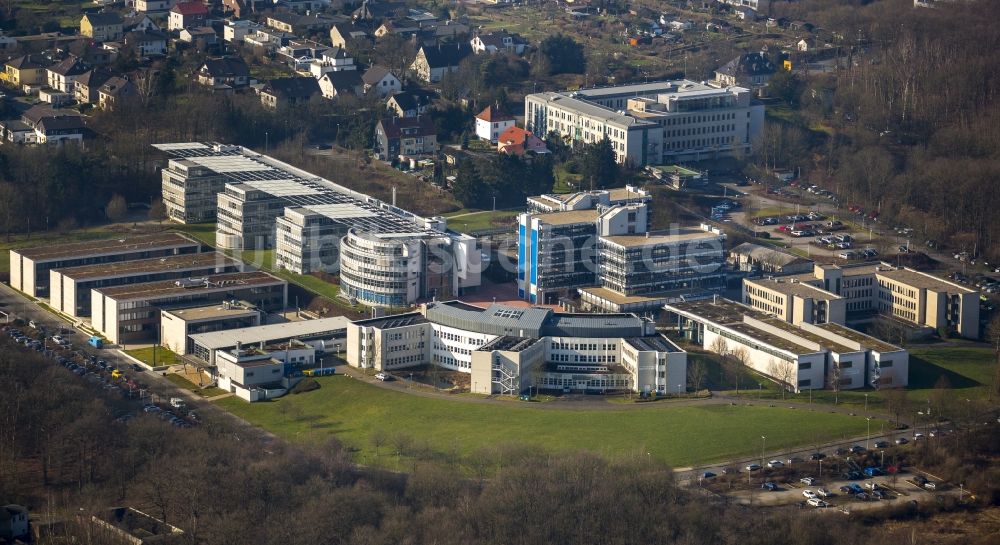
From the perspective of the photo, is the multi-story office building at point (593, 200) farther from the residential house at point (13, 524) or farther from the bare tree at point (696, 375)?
the residential house at point (13, 524)

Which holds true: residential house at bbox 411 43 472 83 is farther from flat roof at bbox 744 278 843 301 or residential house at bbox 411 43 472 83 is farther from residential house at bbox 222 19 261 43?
flat roof at bbox 744 278 843 301

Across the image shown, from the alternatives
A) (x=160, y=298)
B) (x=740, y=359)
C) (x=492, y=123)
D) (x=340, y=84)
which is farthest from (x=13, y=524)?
(x=340, y=84)

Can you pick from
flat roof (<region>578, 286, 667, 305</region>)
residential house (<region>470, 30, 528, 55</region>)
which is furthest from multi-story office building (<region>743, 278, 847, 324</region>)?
residential house (<region>470, 30, 528, 55</region>)

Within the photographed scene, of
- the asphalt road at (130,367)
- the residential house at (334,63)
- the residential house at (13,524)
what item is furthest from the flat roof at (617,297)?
the residential house at (334,63)

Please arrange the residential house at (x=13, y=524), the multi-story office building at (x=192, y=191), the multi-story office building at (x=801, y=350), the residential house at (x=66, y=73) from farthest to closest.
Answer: the residential house at (x=66, y=73), the multi-story office building at (x=192, y=191), the multi-story office building at (x=801, y=350), the residential house at (x=13, y=524)

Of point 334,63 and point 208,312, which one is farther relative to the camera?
point 334,63

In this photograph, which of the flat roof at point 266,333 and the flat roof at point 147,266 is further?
the flat roof at point 147,266

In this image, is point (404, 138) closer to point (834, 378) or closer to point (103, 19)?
point (103, 19)
